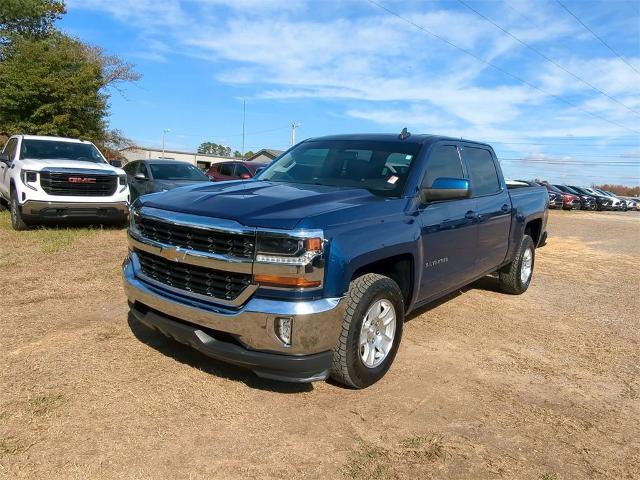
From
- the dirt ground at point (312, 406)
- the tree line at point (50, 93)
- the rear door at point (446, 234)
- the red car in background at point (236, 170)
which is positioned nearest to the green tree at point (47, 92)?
the tree line at point (50, 93)

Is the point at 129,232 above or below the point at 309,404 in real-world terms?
above

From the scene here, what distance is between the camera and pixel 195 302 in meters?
3.37

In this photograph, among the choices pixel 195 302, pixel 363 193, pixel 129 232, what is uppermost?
pixel 363 193

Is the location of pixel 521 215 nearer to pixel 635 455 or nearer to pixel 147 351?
pixel 635 455

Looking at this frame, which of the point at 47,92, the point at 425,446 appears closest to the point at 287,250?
the point at 425,446

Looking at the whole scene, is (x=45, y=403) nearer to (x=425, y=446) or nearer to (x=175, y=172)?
(x=425, y=446)

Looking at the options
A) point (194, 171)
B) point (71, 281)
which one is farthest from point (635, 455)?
point (194, 171)

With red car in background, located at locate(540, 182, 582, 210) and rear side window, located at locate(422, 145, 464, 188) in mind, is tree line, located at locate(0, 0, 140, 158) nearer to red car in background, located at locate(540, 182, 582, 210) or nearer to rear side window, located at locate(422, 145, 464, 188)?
rear side window, located at locate(422, 145, 464, 188)

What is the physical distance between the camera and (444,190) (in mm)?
4148

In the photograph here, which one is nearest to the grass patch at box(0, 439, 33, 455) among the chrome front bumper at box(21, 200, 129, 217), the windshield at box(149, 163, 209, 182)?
the chrome front bumper at box(21, 200, 129, 217)

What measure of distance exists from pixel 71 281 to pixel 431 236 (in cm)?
421

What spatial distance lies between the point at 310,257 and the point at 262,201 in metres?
0.63

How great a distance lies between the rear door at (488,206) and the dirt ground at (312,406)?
2.46ft

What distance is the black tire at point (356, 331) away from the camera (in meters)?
3.37
